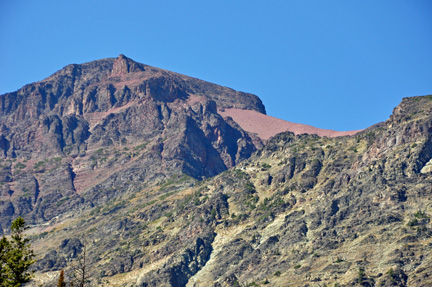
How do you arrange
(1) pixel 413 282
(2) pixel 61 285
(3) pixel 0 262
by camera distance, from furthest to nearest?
(1) pixel 413 282, (3) pixel 0 262, (2) pixel 61 285

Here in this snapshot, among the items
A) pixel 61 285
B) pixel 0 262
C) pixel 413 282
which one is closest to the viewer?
pixel 61 285

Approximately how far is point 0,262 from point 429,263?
128 m

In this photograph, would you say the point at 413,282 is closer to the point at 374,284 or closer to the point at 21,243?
the point at 374,284

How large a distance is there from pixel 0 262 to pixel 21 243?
3964 mm

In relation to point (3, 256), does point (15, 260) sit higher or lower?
lower

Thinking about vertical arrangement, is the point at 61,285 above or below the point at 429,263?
above

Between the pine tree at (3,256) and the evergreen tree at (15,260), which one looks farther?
the evergreen tree at (15,260)

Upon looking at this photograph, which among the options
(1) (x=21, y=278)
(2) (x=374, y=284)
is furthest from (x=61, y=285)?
(2) (x=374, y=284)

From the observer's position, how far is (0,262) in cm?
10712

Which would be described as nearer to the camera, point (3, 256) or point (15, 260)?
point (3, 256)

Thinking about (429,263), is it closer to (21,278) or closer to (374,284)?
(374,284)

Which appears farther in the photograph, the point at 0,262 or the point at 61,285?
the point at 0,262

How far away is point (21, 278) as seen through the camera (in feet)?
354

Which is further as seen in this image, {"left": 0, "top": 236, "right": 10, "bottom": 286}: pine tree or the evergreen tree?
the evergreen tree
